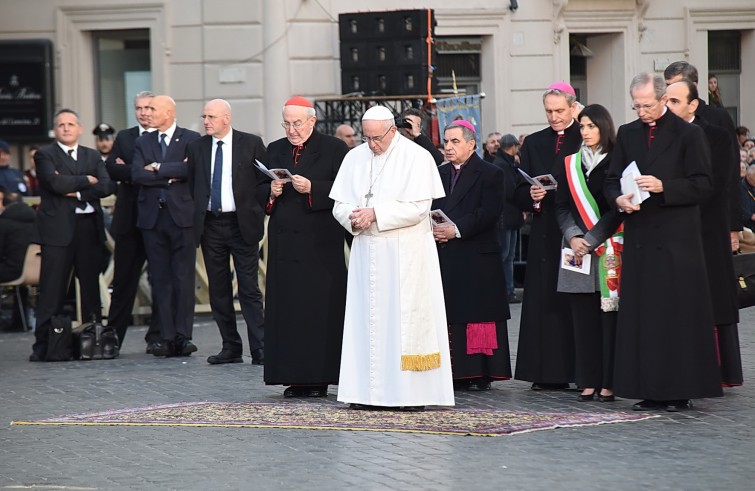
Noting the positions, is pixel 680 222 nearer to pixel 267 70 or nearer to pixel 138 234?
pixel 138 234

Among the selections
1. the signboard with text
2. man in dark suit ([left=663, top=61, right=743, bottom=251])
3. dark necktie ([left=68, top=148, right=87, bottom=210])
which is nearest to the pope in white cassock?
man in dark suit ([left=663, top=61, right=743, bottom=251])

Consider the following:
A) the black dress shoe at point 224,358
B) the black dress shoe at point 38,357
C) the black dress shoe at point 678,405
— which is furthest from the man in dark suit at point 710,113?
the black dress shoe at point 38,357

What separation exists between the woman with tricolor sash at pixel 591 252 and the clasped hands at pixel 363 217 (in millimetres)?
1368

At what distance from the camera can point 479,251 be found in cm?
1145

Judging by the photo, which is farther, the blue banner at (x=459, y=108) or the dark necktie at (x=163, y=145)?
the blue banner at (x=459, y=108)

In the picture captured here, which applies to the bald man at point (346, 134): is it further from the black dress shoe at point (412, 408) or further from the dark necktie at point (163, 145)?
the black dress shoe at point (412, 408)

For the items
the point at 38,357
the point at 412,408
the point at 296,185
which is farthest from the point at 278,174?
the point at 38,357

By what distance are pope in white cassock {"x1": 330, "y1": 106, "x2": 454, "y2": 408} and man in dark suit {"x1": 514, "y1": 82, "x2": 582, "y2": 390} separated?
1032 mm

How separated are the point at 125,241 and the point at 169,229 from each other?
2.16ft

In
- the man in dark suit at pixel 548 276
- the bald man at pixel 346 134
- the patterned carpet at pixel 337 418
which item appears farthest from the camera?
the bald man at pixel 346 134

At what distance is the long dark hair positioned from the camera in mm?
10695

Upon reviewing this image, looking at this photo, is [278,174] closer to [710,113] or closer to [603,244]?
[603,244]

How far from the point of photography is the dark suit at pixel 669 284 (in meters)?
9.99

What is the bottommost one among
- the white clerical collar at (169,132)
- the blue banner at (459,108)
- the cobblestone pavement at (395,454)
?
the cobblestone pavement at (395,454)
